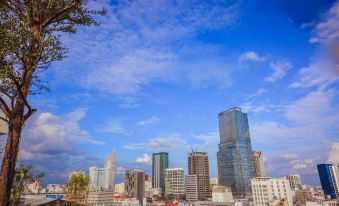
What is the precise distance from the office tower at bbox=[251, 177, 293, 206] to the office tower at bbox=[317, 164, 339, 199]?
86.9 metres

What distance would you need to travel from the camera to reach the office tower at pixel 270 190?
308 ft

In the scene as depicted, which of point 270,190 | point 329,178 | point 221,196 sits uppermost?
point 329,178

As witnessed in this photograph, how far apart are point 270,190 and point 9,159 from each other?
10470 cm

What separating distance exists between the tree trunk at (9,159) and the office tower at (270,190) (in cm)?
10103

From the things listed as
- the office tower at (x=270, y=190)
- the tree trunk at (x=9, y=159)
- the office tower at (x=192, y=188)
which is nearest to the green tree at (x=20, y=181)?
the tree trunk at (x=9, y=159)

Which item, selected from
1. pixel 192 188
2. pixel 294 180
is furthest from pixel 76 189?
pixel 294 180

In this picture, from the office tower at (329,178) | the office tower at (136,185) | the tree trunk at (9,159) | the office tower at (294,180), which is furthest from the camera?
the office tower at (136,185)

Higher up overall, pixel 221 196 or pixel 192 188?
pixel 192 188

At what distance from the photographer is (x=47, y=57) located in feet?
25.7

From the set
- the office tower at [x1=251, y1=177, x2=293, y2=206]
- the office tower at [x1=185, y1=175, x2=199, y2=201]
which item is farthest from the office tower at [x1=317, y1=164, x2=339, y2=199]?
the office tower at [x1=251, y1=177, x2=293, y2=206]

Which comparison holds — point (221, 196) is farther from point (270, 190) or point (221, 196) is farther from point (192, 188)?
point (192, 188)

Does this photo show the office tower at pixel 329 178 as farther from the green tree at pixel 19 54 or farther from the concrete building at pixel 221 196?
the green tree at pixel 19 54

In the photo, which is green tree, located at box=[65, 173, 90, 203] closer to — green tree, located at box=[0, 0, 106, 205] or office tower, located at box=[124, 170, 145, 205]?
green tree, located at box=[0, 0, 106, 205]

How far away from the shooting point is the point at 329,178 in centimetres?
16500
